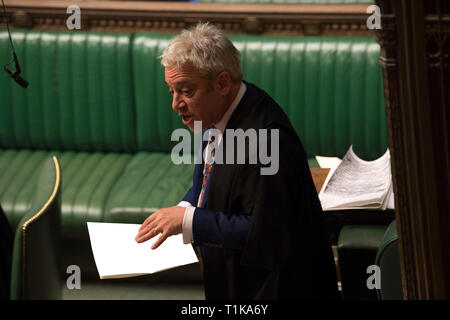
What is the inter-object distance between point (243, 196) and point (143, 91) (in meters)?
2.53

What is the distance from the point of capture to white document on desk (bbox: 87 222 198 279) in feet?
6.68

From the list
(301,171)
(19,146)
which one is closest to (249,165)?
(301,171)

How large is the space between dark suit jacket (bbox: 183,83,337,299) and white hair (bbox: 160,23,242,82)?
0.45 ft

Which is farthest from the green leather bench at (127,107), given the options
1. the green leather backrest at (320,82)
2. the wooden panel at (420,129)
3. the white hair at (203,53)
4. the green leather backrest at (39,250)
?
the wooden panel at (420,129)

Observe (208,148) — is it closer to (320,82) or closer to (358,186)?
(358,186)

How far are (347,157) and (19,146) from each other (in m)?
2.13

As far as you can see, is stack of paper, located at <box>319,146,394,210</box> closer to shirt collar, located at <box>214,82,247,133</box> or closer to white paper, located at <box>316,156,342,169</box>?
white paper, located at <box>316,156,342,169</box>

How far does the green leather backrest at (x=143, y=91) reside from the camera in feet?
14.0

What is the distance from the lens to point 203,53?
2025 mm

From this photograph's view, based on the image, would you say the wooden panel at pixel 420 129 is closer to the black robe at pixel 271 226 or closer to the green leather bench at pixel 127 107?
the black robe at pixel 271 226

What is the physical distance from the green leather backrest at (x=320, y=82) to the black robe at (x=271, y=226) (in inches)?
86.6

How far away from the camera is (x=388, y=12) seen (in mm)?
1344

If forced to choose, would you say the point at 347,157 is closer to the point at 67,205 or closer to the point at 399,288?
the point at 399,288

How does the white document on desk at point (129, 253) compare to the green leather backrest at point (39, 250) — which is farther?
the white document on desk at point (129, 253)
